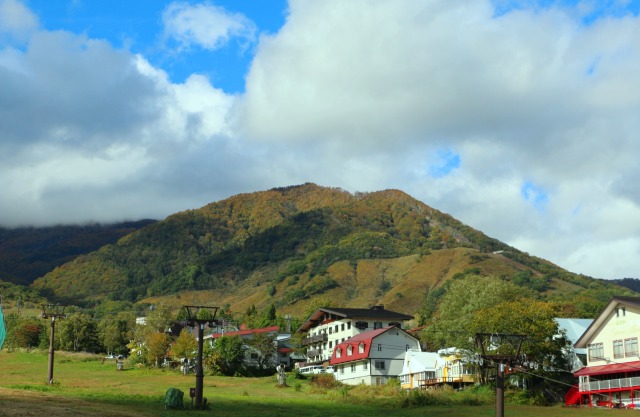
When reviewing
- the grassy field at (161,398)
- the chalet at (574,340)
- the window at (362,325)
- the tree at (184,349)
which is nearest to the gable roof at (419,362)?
the grassy field at (161,398)

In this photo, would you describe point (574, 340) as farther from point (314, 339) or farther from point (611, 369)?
point (314, 339)

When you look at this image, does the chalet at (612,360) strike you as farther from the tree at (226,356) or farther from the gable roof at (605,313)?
the tree at (226,356)

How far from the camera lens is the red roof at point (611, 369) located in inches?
2458

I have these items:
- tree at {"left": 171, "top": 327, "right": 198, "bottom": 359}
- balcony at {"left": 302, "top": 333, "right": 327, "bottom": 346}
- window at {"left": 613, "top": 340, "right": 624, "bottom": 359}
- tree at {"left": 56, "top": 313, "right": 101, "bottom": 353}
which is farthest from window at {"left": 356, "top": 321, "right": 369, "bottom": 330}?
tree at {"left": 56, "top": 313, "right": 101, "bottom": 353}

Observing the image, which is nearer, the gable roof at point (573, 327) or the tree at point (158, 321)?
the gable roof at point (573, 327)

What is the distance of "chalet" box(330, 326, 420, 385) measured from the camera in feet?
310

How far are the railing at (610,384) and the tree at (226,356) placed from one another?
1978 inches

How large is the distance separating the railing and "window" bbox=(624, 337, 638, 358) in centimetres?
327

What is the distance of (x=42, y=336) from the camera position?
434ft

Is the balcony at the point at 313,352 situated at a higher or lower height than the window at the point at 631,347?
lower

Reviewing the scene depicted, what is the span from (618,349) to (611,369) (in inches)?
114

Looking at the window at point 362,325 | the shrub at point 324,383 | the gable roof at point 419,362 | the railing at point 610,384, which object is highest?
the window at point 362,325

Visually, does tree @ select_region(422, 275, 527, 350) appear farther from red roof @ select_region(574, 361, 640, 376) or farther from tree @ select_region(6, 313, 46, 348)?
tree @ select_region(6, 313, 46, 348)

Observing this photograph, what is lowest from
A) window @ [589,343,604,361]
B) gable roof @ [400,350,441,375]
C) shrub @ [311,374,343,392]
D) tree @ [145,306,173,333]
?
shrub @ [311,374,343,392]
